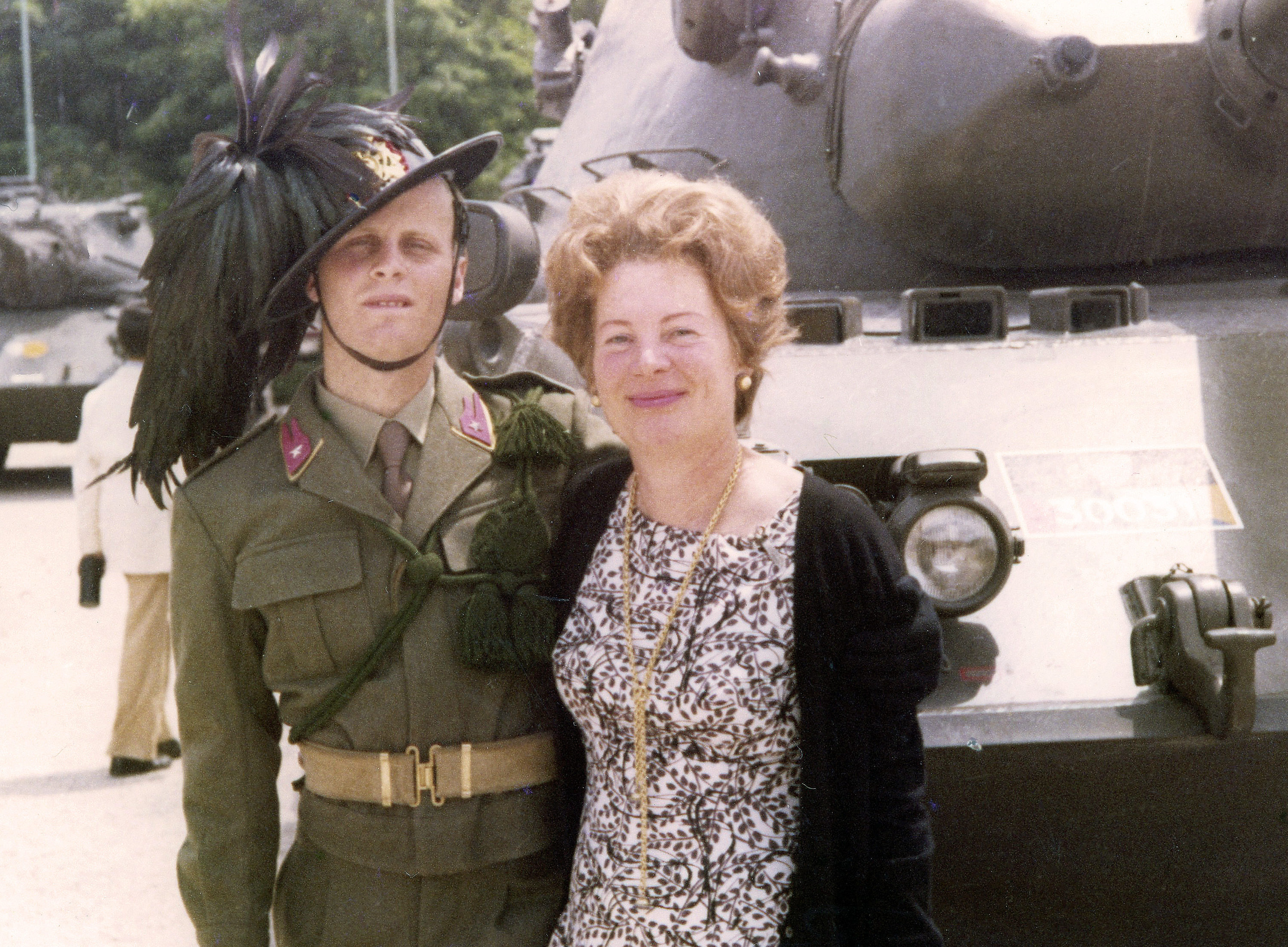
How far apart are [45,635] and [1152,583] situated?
633 cm

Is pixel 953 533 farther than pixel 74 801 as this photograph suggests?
No

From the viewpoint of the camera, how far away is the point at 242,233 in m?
2.26

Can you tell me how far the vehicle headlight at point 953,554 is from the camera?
9.34 feet

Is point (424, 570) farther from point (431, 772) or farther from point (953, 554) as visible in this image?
point (953, 554)

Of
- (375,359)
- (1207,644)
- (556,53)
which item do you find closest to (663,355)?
(375,359)

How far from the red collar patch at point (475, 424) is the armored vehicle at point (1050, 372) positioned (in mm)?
880

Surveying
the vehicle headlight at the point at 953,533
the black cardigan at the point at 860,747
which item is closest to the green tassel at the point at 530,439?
the black cardigan at the point at 860,747

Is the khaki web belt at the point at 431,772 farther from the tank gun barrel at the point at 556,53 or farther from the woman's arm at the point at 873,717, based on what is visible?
the tank gun barrel at the point at 556,53

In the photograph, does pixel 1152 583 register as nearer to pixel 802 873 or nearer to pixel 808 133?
pixel 802 873

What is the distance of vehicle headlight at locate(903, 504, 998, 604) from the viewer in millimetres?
2846

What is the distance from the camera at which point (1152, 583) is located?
2953 millimetres

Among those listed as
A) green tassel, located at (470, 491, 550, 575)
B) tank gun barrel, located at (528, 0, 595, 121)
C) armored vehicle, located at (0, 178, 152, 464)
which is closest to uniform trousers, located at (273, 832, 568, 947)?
green tassel, located at (470, 491, 550, 575)

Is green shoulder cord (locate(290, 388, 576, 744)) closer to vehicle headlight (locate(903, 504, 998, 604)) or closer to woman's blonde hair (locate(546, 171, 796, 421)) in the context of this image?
woman's blonde hair (locate(546, 171, 796, 421))

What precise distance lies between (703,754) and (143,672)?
13.3ft
